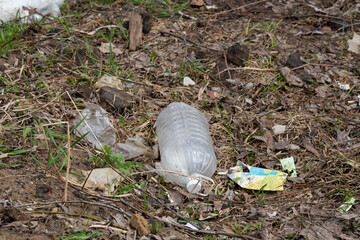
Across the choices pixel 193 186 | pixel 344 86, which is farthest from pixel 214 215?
pixel 344 86

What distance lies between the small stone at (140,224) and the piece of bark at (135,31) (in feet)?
7.70

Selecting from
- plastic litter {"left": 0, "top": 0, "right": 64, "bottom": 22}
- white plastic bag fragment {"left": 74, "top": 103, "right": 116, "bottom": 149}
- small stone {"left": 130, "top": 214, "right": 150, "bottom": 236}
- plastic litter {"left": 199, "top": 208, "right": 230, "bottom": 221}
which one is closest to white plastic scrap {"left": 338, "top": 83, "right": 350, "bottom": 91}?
plastic litter {"left": 199, "top": 208, "right": 230, "bottom": 221}

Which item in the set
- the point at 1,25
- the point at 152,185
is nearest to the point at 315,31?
the point at 152,185

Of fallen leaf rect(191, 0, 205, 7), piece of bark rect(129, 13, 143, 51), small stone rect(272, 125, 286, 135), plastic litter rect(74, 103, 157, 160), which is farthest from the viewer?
fallen leaf rect(191, 0, 205, 7)

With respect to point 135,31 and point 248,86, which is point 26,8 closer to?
Result: point 135,31

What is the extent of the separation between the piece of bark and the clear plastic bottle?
105cm

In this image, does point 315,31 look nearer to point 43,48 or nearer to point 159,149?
point 159,149

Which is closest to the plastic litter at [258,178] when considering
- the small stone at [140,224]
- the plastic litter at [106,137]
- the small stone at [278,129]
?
the small stone at [278,129]

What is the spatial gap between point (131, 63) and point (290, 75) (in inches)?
65.7

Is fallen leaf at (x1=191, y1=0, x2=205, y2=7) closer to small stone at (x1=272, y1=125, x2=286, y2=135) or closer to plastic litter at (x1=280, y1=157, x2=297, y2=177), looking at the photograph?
small stone at (x1=272, y1=125, x2=286, y2=135)

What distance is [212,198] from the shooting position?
330 cm

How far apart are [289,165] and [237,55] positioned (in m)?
1.42

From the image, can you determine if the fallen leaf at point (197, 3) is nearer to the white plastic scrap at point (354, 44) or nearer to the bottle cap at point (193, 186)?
the white plastic scrap at point (354, 44)

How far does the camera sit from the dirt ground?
284cm
